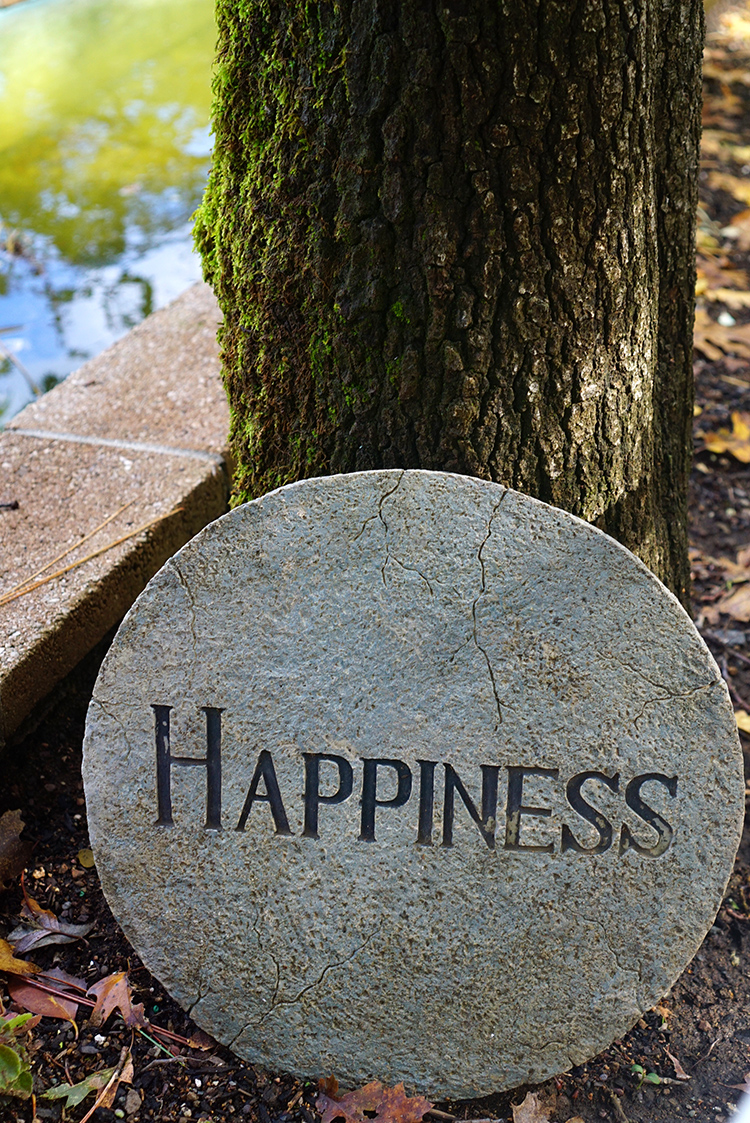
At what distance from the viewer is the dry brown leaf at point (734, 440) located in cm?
329

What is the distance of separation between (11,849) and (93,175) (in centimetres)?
430

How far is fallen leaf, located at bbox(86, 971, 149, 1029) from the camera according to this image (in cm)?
170

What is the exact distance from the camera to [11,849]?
1.91m

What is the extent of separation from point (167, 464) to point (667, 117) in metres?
1.48

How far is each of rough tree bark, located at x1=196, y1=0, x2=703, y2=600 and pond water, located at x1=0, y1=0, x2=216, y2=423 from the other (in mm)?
2154

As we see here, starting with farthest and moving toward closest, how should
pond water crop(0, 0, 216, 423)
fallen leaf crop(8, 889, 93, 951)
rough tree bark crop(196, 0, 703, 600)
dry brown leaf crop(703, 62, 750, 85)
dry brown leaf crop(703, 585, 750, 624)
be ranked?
1. dry brown leaf crop(703, 62, 750, 85)
2. pond water crop(0, 0, 216, 423)
3. dry brown leaf crop(703, 585, 750, 624)
4. fallen leaf crop(8, 889, 93, 951)
5. rough tree bark crop(196, 0, 703, 600)

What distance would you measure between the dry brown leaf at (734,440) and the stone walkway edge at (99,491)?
1730mm

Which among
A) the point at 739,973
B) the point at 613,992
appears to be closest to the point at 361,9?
A: the point at 613,992

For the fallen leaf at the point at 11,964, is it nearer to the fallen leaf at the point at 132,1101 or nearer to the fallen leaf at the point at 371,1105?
the fallen leaf at the point at 132,1101

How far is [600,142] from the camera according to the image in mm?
1533

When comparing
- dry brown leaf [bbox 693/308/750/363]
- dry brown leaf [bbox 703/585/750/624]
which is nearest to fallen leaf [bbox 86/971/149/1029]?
dry brown leaf [bbox 703/585/750/624]

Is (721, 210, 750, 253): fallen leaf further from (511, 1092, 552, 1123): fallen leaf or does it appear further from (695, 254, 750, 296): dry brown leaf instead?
(511, 1092, 552, 1123): fallen leaf

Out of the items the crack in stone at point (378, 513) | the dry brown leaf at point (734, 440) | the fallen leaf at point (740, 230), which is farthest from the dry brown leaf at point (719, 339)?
the crack in stone at point (378, 513)

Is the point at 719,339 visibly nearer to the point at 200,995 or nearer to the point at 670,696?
the point at 670,696
